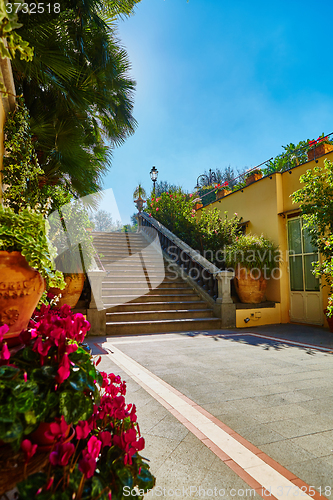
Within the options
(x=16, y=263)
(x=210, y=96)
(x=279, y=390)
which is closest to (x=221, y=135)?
(x=210, y=96)

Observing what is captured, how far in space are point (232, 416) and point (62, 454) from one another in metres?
2.34

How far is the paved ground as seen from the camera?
195cm

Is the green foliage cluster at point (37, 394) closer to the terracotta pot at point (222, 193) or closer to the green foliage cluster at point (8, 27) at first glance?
the green foliage cluster at point (8, 27)

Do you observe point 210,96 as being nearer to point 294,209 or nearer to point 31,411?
point 294,209

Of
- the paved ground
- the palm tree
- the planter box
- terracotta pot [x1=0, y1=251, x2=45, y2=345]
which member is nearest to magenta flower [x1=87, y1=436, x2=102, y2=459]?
terracotta pot [x1=0, y1=251, x2=45, y2=345]

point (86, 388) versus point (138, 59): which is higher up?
point (138, 59)

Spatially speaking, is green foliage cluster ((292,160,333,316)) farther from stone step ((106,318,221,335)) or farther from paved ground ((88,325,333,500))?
stone step ((106,318,221,335))

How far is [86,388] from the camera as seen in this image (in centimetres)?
122

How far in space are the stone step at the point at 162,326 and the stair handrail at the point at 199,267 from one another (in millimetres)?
778

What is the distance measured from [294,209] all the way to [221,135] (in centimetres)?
950

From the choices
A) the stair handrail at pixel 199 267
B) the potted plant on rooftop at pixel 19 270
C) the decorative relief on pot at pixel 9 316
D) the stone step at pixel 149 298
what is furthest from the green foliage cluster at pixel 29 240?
the stair handrail at pixel 199 267

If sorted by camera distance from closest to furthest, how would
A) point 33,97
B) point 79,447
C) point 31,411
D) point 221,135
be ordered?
point 31,411 → point 79,447 → point 33,97 → point 221,135

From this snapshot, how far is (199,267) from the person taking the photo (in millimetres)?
10086

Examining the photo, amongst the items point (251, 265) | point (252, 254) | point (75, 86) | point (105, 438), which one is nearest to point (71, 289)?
point (75, 86)
